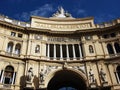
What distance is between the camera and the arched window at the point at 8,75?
24781 millimetres

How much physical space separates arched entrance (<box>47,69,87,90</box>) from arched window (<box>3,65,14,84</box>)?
6627 mm

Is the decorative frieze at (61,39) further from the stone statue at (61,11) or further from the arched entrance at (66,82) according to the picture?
the stone statue at (61,11)

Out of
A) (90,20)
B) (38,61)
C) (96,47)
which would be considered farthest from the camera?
(90,20)

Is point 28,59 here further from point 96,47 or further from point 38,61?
point 96,47

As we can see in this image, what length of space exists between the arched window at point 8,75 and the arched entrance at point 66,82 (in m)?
6.63

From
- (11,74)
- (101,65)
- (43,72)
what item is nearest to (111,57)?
(101,65)

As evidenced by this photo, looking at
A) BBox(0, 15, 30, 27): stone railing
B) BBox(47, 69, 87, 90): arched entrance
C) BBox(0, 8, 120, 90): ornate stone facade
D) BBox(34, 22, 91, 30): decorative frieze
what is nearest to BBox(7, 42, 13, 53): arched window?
BBox(0, 8, 120, 90): ornate stone facade

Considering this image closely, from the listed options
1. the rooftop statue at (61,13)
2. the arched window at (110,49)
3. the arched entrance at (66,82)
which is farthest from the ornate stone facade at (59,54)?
→ the rooftop statue at (61,13)

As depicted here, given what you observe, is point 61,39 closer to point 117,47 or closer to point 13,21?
point 13,21

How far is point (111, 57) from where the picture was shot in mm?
27281

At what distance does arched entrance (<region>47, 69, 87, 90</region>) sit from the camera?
92.5 feet

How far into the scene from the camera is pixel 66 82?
101ft

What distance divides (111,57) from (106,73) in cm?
292

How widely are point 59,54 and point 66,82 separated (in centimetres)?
525
